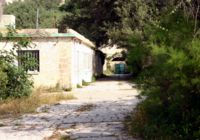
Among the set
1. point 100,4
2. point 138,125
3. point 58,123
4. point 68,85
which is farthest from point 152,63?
point 100,4

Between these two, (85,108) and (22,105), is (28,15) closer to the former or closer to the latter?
(22,105)

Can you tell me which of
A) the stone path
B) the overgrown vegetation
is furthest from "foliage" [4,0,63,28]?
the overgrown vegetation

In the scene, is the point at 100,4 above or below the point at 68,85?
above

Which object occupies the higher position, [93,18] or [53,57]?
[93,18]

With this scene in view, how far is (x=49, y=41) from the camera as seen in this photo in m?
26.6

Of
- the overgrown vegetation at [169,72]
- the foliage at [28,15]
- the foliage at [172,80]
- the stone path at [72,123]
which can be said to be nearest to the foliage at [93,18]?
the stone path at [72,123]

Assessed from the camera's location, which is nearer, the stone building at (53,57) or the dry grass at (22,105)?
the dry grass at (22,105)

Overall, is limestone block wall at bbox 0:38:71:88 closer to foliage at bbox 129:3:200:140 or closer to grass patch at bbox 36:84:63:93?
grass patch at bbox 36:84:63:93

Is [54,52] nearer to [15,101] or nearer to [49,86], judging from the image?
[49,86]

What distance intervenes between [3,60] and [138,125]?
862 centimetres

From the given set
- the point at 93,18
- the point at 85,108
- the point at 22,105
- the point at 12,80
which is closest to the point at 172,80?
the point at 85,108

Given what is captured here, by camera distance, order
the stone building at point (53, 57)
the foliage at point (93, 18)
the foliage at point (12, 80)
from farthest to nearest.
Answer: the foliage at point (93, 18), the stone building at point (53, 57), the foliage at point (12, 80)

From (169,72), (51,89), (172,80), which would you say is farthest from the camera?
(51,89)

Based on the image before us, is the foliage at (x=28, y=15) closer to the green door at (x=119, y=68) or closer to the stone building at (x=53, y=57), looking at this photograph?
the green door at (x=119, y=68)
